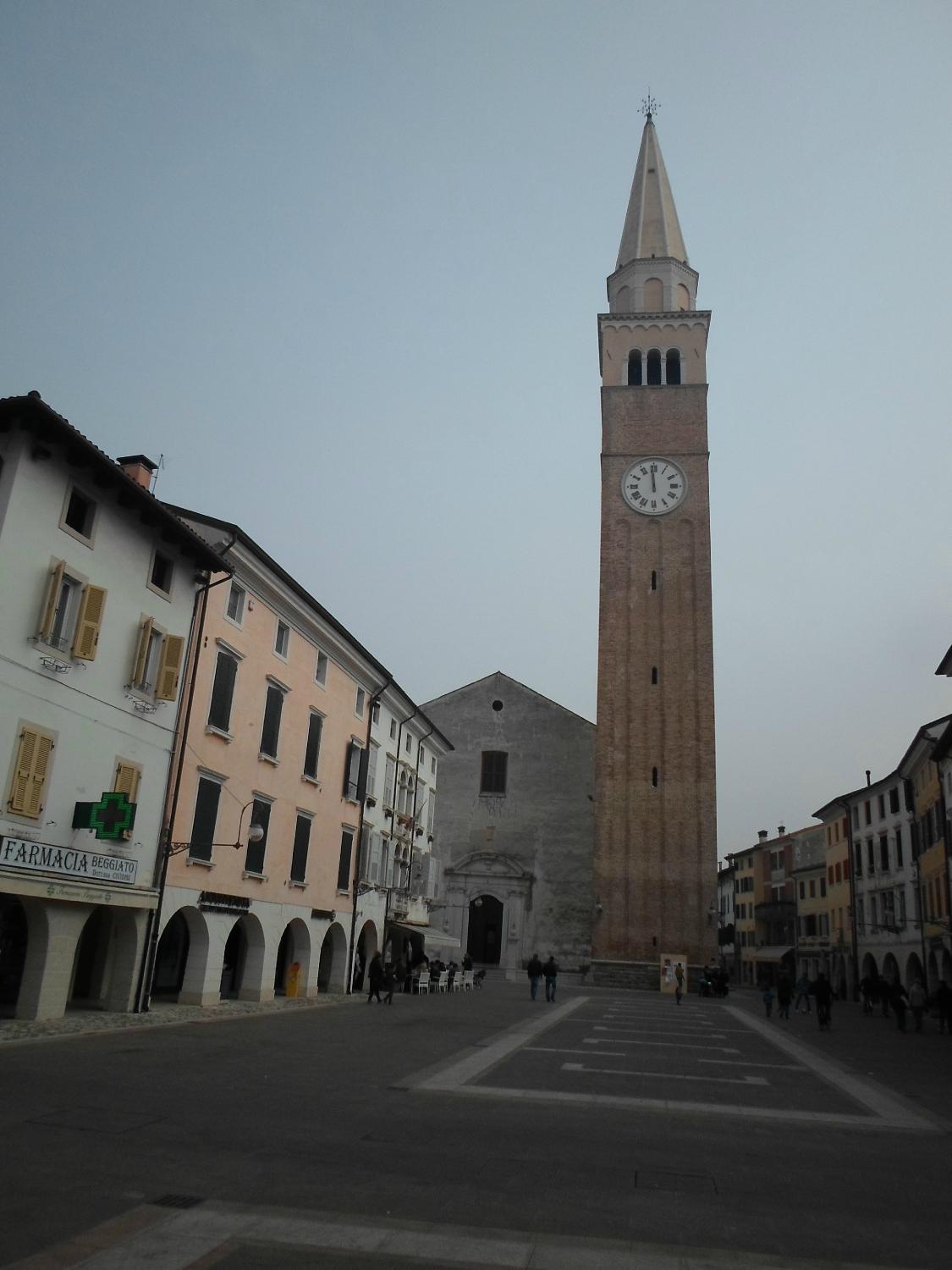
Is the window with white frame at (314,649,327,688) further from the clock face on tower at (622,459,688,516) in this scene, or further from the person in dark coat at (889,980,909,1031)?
the clock face on tower at (622,459,688,516)

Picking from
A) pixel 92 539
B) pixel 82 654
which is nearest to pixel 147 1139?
pixel 82 654

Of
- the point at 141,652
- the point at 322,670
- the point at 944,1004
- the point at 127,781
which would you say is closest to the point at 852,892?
the point at 944,1004

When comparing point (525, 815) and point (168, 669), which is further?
point (525, 815)

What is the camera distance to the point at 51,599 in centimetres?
1558

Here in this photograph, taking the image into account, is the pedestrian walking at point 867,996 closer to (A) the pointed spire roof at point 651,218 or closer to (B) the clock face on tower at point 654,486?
(B) the clock face on tower at point 654,486

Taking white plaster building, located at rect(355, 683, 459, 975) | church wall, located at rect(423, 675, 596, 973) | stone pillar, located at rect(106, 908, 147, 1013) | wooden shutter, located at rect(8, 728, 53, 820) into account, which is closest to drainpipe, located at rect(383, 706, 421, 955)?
white plaster building, located at rect(355, 683, 459, 975)

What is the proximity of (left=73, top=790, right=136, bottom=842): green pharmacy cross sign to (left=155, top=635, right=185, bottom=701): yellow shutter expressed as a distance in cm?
278

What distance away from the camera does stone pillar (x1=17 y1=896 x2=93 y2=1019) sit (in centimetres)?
1545

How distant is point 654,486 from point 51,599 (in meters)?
40.2

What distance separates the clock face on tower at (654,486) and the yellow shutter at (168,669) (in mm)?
36005

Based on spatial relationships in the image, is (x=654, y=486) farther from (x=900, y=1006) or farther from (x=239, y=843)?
(x=239, y=843)

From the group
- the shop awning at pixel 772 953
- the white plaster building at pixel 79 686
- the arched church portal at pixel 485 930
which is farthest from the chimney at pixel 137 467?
the shop awning at pixel 772 953

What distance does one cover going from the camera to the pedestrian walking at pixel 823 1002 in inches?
1000

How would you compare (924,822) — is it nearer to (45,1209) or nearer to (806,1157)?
(806,1157)
